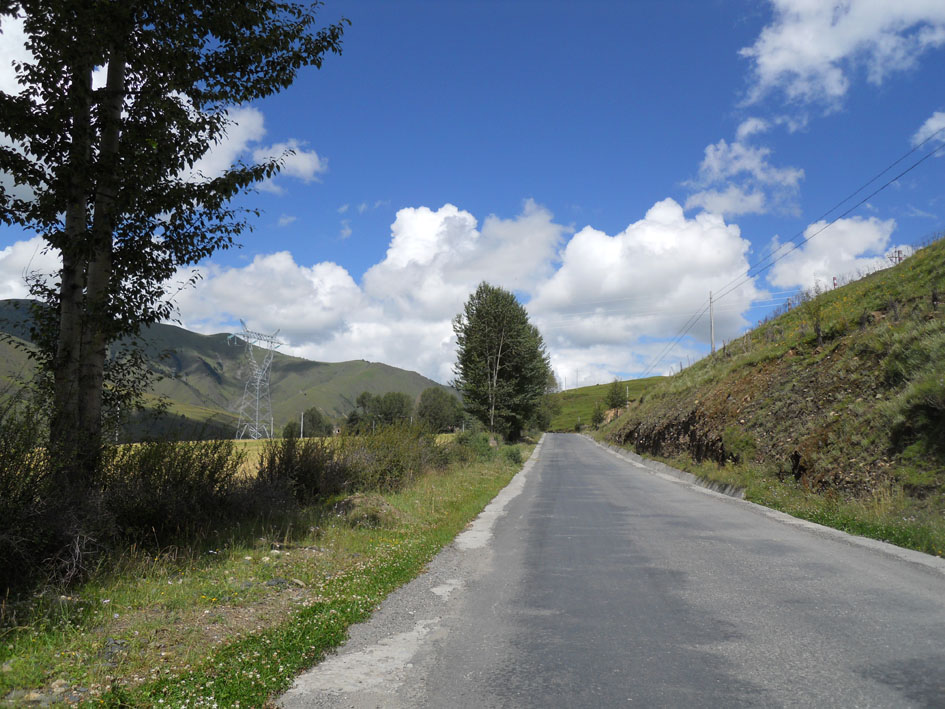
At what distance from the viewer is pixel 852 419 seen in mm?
14367

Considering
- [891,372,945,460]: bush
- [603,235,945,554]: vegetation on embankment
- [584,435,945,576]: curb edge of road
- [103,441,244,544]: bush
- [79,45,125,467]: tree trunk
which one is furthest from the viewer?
[891,372,945,460]: bush

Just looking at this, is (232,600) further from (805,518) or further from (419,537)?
(805,518)

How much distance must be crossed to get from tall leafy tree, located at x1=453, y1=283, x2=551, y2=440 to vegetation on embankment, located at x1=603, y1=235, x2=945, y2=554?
19517 mm

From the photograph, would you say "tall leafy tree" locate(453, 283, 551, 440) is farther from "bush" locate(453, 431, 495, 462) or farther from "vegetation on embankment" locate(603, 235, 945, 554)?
"vegetation on embankment" locate(603, 235, 945, 554)

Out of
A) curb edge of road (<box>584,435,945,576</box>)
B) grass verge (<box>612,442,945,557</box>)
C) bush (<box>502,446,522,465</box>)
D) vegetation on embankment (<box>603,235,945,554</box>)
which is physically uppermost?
vegetation on embankment (<box>603,235,945,554</box>)

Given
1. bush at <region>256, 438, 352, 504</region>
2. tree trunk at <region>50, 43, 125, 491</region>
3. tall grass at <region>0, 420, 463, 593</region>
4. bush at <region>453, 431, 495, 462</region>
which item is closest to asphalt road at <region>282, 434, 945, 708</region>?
tall grass at <region>0, 420, 463, 593</region>

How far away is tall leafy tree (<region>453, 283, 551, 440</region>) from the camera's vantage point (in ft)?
150

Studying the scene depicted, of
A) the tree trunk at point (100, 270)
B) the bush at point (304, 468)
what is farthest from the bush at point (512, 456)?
the tree trunk at point (100, 270)

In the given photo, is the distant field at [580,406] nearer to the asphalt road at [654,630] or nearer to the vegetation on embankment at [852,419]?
the vegetation on embankment at [852,419]

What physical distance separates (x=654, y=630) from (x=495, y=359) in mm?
41304

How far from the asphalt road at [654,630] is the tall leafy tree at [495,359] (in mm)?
36362

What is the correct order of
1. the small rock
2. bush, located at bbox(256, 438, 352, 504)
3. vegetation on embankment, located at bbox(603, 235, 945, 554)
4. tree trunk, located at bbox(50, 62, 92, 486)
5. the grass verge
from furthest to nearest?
bush, located at bbox(256, 438, 352, 504)
vegetation on embankment, located at bbox(603, 235, 945, 554)
the grass verge
tree trunk, located at bbox(50, 62, 92, 486)
the small rock

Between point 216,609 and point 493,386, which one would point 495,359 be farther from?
point 216,609

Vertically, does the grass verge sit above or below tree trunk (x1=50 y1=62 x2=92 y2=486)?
below
